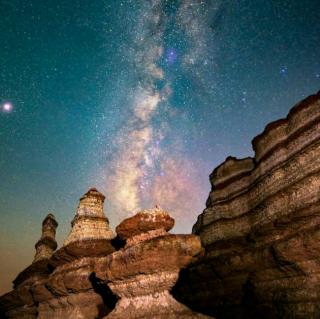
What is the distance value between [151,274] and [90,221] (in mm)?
8162

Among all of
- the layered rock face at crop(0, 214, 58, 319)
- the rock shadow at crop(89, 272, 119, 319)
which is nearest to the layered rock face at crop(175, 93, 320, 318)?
the rock shadow at crop(89, 272, 119, 319)

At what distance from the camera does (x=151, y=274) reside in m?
6.87

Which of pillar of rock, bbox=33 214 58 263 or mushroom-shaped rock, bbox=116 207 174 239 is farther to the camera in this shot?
pillar of rock, bbox=33 214 58 263

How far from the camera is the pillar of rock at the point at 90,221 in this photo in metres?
13.5

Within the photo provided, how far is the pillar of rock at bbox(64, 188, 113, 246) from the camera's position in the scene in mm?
13476

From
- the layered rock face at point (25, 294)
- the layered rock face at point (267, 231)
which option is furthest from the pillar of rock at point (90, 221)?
the layered rock face at point (267, 231)

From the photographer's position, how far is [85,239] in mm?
12469

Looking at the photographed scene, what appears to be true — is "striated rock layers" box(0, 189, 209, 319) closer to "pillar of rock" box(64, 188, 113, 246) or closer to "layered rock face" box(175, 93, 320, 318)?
"pillar of rock" box(64, 188, 113, 246)

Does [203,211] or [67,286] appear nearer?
[67,286]

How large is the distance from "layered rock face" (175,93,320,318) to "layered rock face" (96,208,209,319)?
4.90 m

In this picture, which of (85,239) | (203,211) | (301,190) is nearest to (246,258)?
(301,190)

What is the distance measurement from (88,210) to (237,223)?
11065 millimetres

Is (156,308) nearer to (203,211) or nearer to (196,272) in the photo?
(196,272)

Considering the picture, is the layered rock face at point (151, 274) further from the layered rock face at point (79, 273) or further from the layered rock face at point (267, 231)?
the layered rock face at point (267, 231)
